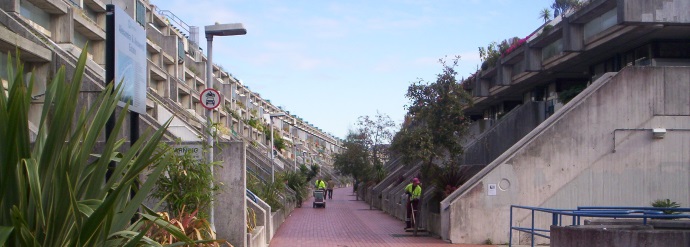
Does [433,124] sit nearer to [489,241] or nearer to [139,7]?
[489,241]

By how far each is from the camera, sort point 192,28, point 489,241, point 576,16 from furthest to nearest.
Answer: point 192,28, point 576,16, point 489,241

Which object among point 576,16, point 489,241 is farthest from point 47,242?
point 576,16

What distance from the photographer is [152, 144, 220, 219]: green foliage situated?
11852mm

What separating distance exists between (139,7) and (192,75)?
15.3 meters

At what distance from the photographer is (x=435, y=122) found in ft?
72.7

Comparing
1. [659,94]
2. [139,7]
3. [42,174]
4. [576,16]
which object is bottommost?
[42,174]

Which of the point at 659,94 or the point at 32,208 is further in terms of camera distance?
the point at 659,94

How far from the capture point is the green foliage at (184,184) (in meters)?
11.9

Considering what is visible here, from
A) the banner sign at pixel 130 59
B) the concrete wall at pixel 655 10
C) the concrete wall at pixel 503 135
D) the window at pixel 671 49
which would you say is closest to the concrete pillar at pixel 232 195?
the banner sign at pixel 130 59

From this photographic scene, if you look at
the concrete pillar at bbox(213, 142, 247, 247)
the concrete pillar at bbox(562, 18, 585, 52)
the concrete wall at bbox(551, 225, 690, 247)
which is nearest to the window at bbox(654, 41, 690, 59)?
the concrete pillar at bbox(562, 18, 585, 52)

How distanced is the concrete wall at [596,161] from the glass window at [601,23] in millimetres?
1797

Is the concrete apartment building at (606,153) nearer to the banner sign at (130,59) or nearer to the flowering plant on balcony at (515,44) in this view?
the flowering plant on balcony at (515,44)

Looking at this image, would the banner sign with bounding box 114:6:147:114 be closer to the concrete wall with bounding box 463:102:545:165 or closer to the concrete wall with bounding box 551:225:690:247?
the concrete wall with bounding box 551:225:690:247

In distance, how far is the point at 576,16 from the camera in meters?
22.4
